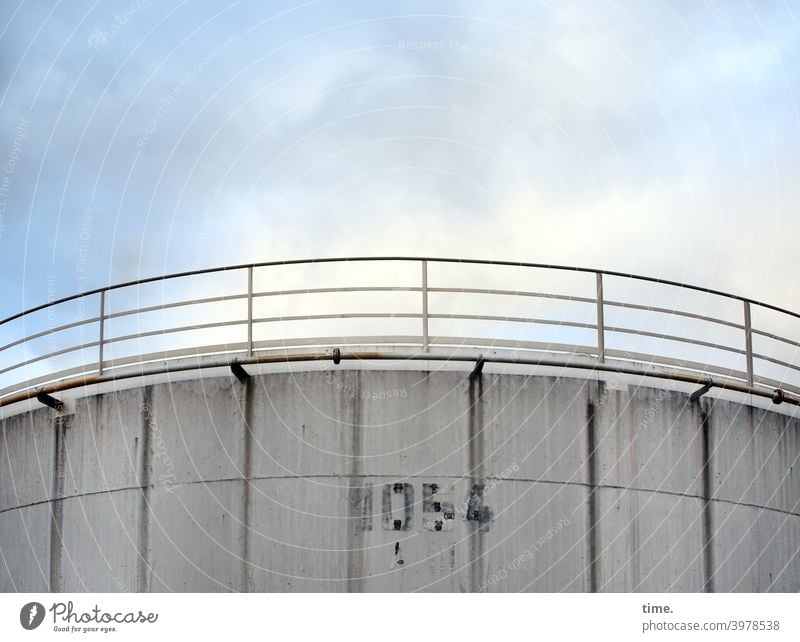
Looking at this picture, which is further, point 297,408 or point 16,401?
point 16,401

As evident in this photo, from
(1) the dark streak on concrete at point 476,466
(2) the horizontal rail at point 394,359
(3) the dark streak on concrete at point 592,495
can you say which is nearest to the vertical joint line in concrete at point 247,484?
(2) the horizontal rail at point 394,359

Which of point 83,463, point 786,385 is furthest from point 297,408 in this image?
point 786,385

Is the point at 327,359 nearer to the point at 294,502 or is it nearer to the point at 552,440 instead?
the point at 294,502

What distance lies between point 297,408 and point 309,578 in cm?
207

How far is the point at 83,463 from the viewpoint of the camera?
1680 cm

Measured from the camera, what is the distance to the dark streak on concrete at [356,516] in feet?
49.9

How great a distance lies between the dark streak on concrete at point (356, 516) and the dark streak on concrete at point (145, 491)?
2549mm

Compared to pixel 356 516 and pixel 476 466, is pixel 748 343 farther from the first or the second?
pixel 356 516

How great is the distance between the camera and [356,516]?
15.4 metres

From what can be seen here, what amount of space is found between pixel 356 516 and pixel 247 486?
1.40m

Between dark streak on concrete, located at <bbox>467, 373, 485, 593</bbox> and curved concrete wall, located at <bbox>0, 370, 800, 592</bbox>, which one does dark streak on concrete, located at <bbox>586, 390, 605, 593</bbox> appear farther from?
dark streak on concrete, located at <bbox>467, 373, 485, 593</bbox>

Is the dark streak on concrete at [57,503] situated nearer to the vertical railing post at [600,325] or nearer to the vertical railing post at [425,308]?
the vertical railing post at [425,308]

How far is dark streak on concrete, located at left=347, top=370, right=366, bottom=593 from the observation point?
599 inches

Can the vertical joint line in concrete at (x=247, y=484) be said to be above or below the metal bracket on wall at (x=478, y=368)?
below
